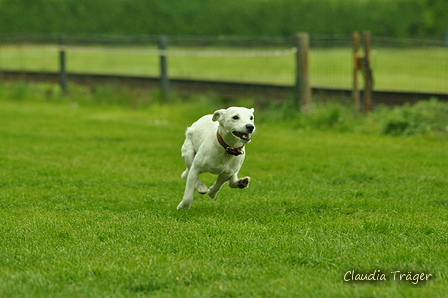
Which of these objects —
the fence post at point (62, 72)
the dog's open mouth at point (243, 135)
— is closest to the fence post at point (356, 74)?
the dog's open mouth at point (243, 135)

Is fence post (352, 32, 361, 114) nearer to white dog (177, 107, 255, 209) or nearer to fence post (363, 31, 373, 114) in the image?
fence post (363, 31, 373, 114)

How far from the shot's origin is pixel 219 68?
2034 cm

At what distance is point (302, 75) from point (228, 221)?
899 cm

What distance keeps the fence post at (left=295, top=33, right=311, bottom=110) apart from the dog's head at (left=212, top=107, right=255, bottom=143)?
28.1 feet

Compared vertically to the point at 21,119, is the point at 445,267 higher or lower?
higher

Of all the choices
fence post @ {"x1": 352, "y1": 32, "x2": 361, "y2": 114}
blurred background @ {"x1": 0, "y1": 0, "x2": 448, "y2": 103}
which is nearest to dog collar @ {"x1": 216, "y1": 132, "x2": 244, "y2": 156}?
fence post @ {"x1": 352, "y1": 32, "x2": 361, "y2": 114}

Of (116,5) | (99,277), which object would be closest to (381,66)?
(99,277)

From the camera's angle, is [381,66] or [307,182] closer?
[307,182]

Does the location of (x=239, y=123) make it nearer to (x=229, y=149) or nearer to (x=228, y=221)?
(x=229, y=149)

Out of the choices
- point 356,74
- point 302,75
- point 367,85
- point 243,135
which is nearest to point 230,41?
point 302,75

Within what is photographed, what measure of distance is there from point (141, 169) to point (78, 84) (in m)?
14.4

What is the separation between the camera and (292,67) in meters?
18.5

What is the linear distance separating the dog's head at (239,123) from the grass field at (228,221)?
0.81 m

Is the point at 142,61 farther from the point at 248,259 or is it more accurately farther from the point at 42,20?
Answer: the point at 248,259
